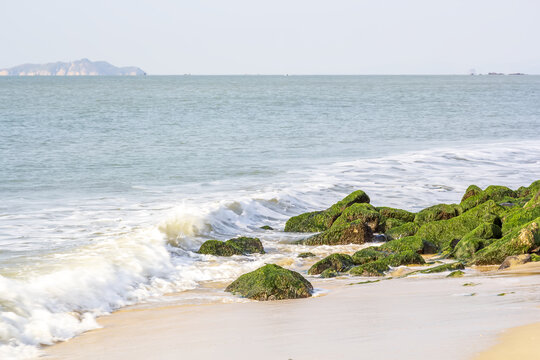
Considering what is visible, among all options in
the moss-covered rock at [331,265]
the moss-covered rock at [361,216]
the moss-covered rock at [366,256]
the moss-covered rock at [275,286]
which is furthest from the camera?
the moss-covered rock at [361,216]

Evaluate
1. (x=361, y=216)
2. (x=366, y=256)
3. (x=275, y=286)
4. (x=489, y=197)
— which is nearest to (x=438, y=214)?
(x=361, y=216)

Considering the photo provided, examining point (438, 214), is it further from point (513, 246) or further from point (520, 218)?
point (513, 246)

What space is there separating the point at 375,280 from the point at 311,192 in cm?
907

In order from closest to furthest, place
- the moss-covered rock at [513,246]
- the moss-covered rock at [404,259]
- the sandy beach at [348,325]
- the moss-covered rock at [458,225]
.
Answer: the sandy beach at [348,325] < the moss-covered rock at [513,246] < the moss-covered rock at [404,259] < the moss-covered rock at [458,225]

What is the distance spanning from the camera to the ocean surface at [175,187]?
9.20m

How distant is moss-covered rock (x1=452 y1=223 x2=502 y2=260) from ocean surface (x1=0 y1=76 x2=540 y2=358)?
2.67 m

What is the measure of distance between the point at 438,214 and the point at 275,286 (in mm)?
5951

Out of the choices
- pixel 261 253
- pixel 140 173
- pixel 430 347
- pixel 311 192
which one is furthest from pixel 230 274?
pixel 140 173

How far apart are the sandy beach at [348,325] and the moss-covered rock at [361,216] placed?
4.51m

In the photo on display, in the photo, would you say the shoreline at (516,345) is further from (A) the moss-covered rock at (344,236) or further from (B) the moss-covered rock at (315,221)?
(B) the moss-covered rock at (315,221)

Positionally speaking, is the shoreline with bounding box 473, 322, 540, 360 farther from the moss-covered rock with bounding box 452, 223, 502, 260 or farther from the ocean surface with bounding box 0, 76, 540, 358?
the moss-covered rock with bounding box 452, 223, 502, 260

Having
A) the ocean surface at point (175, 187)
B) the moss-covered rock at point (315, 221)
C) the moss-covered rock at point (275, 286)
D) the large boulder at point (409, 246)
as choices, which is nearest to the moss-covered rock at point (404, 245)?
the large boulder at point (409, 246)

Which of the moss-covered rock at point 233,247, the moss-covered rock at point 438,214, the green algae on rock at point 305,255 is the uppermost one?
the moss-covered rock at point 438,214

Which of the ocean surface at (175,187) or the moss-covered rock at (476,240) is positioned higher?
the moss-covered rock at (476,240)
